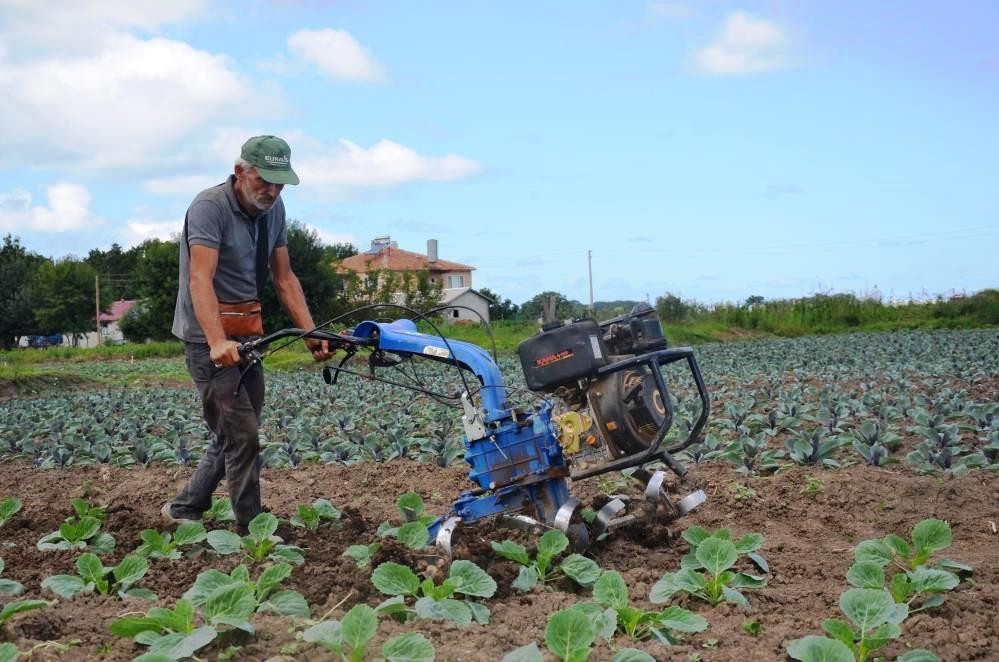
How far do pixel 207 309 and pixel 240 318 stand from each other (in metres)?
0.42

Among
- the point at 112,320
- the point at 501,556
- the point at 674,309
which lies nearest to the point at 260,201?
the point at 501,556

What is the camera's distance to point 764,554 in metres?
4.81

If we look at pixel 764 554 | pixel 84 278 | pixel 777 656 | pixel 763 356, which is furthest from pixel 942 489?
pixel 84 278

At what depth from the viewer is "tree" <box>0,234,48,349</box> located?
59.2 metres

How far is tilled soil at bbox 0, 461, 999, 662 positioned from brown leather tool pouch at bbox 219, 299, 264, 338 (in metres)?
1.01

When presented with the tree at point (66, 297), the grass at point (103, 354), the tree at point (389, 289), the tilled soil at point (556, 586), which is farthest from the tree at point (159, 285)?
the tilled soil at point (556, 586)

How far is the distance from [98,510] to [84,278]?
57589 mm

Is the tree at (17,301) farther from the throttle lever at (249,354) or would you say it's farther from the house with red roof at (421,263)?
the throttle lever at (249,354)

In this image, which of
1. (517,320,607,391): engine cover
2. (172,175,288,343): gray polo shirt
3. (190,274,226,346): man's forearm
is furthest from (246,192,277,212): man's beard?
(517,320,607,391): engine cover

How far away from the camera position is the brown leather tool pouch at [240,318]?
16.5 feet

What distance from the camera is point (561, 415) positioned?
4.34 m

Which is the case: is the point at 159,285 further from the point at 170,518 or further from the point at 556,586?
the point at 556,586

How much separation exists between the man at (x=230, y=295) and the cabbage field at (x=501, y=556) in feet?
1.01

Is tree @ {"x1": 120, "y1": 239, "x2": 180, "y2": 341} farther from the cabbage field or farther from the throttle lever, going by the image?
the throttle lever
